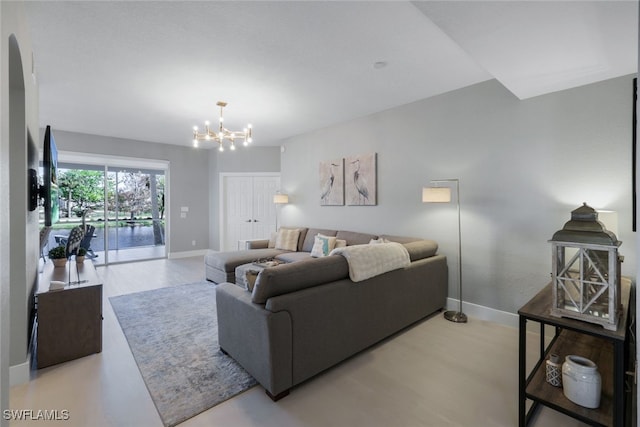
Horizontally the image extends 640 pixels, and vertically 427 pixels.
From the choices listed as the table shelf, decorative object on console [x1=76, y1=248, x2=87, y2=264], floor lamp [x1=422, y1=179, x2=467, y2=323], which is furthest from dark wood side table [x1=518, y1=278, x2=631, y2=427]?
decorative object on console [x1=76, y1=248, x2=87, y2=264]

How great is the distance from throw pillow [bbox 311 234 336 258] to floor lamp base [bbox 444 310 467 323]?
1.84 meters

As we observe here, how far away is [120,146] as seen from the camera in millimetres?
6035

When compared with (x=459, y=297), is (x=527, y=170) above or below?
above

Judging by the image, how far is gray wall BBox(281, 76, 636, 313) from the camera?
2494mm

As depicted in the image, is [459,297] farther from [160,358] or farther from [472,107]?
[160,358]

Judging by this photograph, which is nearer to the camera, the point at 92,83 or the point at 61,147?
the point at 92,83

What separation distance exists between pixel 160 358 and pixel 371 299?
1883mm

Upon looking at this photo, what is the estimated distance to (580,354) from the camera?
187cm

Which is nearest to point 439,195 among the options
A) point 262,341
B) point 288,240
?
point 262,341

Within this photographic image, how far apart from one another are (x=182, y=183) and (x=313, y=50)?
5571 millimetres

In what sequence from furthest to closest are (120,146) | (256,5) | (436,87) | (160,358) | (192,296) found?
(120,146) → (192,296) → (436,87) → (160,358) → (256,5)

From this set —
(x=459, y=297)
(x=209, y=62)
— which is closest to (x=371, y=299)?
(x=459, y=297)

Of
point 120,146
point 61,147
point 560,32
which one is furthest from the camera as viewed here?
point 120,146

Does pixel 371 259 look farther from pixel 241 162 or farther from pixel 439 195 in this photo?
pixel 241 162
